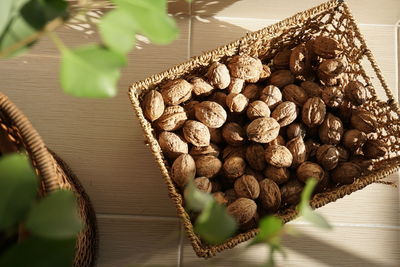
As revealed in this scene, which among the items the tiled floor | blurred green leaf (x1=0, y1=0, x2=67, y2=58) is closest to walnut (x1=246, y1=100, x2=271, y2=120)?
the tiled floor

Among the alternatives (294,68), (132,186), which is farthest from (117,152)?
(294,68)

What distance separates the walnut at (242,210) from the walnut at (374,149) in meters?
0.25

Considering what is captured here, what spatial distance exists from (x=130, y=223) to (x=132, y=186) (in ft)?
0.26

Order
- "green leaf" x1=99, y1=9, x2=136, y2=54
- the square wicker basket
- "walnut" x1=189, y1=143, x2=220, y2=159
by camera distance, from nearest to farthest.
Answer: "green leaf" x1=99, y1=9, x2=136, y2=54
the square wicker basket
"walnut" x1=189, y1=143, x2=220, y2=159

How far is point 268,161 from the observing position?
2.99ft

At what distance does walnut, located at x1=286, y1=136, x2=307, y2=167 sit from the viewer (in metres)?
0.92

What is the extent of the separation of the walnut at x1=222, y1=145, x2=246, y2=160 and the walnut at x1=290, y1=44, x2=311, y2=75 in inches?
7.5

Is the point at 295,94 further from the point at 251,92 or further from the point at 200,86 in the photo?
the point at 200,86

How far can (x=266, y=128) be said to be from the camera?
35.8 inches

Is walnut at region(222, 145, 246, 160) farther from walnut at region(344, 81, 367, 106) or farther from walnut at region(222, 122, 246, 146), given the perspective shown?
walnut at region(344, 81, 367, 106)

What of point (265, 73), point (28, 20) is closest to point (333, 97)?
point (265, 73)

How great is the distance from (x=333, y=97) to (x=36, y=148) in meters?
0.60

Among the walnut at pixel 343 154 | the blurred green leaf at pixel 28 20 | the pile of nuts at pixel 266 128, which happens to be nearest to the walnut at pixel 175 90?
the pile of nuts at pixel 266 128

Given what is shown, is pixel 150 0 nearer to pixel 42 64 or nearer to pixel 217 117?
pixel 217 117
